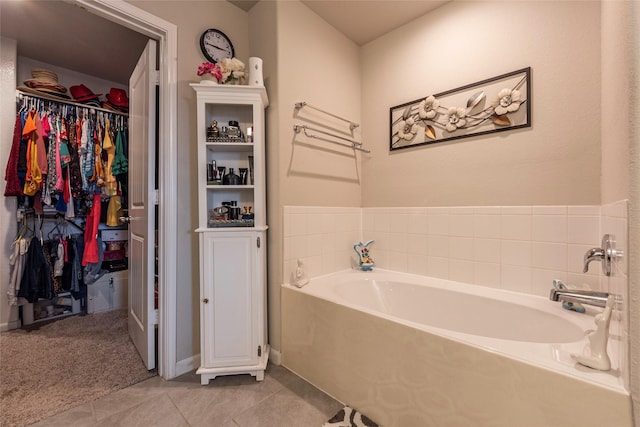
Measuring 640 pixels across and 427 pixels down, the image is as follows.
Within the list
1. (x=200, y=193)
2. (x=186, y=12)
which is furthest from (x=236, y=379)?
(x=186, y=12)

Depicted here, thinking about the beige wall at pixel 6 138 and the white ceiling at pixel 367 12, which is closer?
the white ceiling at pixel 367 12

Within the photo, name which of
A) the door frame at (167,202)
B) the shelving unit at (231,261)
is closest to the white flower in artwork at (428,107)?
the shelving unit at (231,261)

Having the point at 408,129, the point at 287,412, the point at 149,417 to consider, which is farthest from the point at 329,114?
the point at 149,417

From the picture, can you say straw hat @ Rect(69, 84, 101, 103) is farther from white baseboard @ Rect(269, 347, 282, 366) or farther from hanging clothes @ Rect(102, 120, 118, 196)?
white baseboard @ Rect(269, 347, 282, 366)

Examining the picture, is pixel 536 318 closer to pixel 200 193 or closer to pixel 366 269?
pixel 366 269

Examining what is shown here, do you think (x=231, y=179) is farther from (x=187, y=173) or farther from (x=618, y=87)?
(x=618, y=87)

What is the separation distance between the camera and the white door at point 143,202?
66.3 inches

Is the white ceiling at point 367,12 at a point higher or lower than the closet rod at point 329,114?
higher

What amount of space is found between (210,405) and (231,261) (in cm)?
77

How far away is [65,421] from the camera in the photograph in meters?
1.30

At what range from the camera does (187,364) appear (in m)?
1.70

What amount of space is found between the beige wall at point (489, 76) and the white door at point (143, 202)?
5.61 ft

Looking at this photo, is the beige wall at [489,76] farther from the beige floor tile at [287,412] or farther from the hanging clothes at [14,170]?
the hanging clothes at [14,170]

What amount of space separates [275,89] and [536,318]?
2095 millimetres
